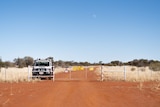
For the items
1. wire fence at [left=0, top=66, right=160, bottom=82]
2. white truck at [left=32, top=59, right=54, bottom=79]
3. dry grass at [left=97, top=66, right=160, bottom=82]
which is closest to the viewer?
wire fence at [left=0, top=66, right=160, bottom=82]

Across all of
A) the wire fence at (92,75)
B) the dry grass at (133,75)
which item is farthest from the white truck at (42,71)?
the dry grass at (133,75)

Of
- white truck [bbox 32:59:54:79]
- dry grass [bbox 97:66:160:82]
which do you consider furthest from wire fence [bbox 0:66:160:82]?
white truck [bbox 32:59:54:79]

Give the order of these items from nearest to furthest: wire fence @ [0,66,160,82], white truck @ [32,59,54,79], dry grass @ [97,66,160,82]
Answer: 1. wire fence @ [0,66,160,82]
2. dry grass @ [97,66,160,82]
3. white truck @ [32,59,54,79]

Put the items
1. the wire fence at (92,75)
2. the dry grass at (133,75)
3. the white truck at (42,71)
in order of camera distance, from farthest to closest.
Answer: the white truck at (42,71) < the dry grass at (133,75) < the wire fence at (92,75)

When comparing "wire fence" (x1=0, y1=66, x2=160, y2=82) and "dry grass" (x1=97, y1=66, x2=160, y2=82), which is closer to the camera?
"wire fence" (x1=0, y1=66, x2=160, y2=82)

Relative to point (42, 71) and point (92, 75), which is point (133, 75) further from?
point (42, 71)

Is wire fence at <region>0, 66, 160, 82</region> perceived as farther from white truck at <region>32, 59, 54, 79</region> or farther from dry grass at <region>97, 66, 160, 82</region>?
white truck at <region>32, 59, 54, 79</region>

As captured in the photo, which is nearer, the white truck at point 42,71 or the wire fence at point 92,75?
the wire fence at point 92,75

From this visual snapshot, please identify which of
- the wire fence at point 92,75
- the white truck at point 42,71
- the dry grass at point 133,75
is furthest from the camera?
the white truck at point 42,71

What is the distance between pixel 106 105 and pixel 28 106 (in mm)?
3406

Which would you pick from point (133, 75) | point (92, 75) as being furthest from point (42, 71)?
point (92, 75)

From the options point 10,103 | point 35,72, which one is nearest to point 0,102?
point 10,103

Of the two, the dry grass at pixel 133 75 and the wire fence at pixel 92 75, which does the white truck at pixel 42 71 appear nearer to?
the wire fence at pixel 92 75

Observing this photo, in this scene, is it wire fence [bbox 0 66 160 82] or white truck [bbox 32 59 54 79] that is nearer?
wire fence [bbox 0 66 160 82]
